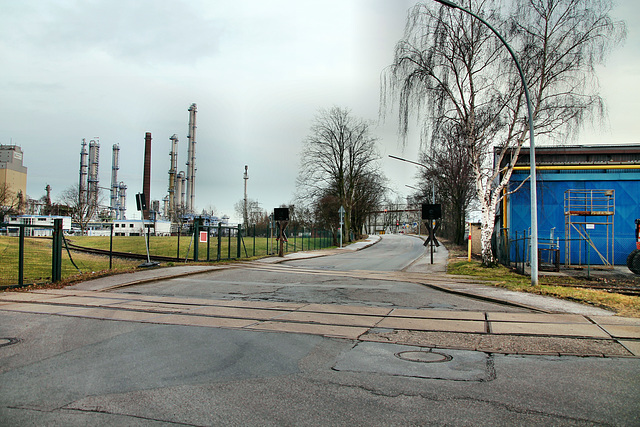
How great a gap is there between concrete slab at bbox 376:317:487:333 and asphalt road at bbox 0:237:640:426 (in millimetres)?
1380

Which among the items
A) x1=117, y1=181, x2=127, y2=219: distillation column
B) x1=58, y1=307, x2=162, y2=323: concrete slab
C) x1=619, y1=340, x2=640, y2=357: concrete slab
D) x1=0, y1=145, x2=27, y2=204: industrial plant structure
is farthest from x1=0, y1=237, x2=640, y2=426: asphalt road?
x1=0, y1=145, x2=27, y2=204: industrial plant structure

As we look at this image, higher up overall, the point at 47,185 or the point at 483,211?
the point at 47,185

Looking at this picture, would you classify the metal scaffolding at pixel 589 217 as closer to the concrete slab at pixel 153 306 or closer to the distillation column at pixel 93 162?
the concrete slab at pixel 153 306

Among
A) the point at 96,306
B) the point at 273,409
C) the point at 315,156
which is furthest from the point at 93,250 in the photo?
the point at 273,409

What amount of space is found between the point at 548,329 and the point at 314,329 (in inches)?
157

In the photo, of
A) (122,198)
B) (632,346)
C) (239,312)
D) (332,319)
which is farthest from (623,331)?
(122,198)

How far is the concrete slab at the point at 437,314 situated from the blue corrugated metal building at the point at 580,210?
594 inches

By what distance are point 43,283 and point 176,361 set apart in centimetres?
1018

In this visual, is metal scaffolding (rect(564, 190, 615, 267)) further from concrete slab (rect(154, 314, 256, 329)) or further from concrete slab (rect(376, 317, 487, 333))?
concrete slab (rect(154, 314, 256, 329))

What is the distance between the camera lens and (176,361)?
572 centimetres

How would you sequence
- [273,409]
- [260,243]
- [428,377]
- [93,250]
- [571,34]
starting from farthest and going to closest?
[260,243]
[93,250]
[571,34]
[428,377]
[273,409]

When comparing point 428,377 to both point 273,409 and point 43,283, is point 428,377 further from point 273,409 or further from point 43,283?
point 43,283

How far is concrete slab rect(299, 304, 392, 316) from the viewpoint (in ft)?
31.3

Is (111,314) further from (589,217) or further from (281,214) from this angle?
(589,217)
